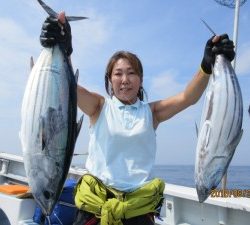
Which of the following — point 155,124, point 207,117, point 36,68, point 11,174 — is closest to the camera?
point 36,68

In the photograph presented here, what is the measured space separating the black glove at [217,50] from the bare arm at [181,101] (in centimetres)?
14

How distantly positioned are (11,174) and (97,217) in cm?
490

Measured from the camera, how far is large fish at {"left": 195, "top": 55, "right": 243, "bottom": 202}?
2.85 m

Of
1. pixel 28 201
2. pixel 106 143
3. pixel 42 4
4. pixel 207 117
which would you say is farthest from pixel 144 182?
pixel 28 201

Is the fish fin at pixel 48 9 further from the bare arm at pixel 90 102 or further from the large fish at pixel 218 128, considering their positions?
the large fish at pixel 218 128

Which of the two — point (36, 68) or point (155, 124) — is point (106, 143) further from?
point (36, 68)

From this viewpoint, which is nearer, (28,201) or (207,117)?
(207,117)

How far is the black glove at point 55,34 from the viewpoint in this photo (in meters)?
2.77

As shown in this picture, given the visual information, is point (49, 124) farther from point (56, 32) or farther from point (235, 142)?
point (235, 142)

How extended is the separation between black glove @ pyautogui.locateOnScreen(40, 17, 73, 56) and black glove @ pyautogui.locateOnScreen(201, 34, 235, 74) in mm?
Result: 1049

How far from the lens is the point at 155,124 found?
346 centimetres

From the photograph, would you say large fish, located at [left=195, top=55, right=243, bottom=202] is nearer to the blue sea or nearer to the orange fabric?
the blue sea

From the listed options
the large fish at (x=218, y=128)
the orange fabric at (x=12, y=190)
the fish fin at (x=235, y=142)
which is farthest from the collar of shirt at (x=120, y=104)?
the orange fabric at (x=12, y=190)

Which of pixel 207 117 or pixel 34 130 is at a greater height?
pixel 207 117
